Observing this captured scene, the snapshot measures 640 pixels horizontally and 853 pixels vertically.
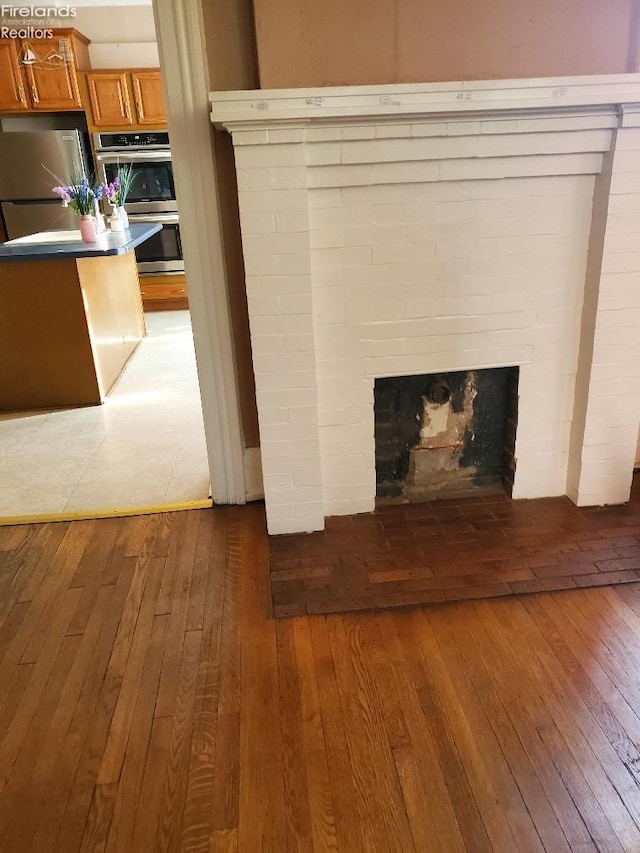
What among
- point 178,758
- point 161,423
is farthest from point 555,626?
point 161,423

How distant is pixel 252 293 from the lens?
228 cm

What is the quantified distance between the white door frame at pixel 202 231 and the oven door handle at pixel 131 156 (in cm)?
423

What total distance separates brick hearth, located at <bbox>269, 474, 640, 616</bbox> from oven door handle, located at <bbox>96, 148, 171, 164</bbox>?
4832mm

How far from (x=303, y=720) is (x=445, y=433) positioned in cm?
135

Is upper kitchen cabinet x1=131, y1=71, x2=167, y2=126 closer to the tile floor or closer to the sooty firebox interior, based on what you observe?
the tile floor

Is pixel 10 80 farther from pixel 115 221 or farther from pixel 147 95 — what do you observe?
pixel 115 221

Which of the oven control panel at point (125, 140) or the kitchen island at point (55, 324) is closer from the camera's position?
the kitchen island at point (55, 324)

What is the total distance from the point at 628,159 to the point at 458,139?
59cm

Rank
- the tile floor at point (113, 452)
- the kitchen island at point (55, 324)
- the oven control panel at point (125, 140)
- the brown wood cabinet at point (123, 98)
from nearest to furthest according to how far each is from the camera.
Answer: the tile floor at point (113, 452) → the kitchen island at point (55, 324) → the brown wood cabinet at point (123, 98) → the oven control panel at point (125, 140)

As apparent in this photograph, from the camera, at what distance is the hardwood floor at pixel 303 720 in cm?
143

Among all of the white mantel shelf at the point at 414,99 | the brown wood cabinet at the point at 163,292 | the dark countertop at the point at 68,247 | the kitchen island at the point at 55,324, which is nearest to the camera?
the white mantel shelf at the point at 414,99

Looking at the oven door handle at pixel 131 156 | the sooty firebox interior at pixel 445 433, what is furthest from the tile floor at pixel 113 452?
the oven door handle at pixel 131 156

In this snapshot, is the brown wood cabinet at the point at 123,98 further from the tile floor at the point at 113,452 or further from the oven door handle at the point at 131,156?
the tile floor at the point at 113,452
